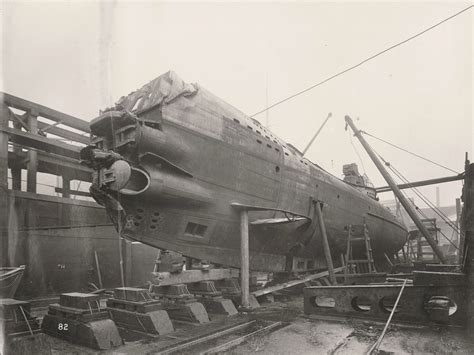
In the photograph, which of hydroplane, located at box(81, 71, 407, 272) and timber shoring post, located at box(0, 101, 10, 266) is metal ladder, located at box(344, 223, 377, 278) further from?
timber shoring post, located at box(0, 101, 10, 266)

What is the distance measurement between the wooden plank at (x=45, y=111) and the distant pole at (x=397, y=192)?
11.5 m

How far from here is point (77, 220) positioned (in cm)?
1062

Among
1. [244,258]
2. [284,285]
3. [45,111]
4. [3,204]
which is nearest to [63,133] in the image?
[45,111]

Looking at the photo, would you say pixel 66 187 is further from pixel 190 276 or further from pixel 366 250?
pixel 366 250

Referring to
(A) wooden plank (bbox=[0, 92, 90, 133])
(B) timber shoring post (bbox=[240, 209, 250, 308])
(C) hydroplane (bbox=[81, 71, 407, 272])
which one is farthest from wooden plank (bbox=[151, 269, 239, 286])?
(A) wooden plank (bbox=[0, 92, 90, 133])

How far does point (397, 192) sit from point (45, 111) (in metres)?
13.6

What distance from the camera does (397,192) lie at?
1528cm

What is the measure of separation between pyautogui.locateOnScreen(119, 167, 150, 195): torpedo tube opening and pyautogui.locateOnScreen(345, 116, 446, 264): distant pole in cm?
1175

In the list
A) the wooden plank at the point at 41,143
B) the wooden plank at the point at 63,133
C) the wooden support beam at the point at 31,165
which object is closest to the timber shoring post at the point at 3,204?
the wooden plank at the point at 41,143

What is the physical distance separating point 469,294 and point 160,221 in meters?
5.34

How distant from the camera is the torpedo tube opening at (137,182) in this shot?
21.0ft

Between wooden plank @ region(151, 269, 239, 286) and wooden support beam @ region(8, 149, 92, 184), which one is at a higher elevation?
wooden support beam @ region(8, 149, 92, 184)

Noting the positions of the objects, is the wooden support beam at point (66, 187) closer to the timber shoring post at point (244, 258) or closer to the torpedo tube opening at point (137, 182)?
the torpedo tube opening at point (137, 182)

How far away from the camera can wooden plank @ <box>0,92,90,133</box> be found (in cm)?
1027
